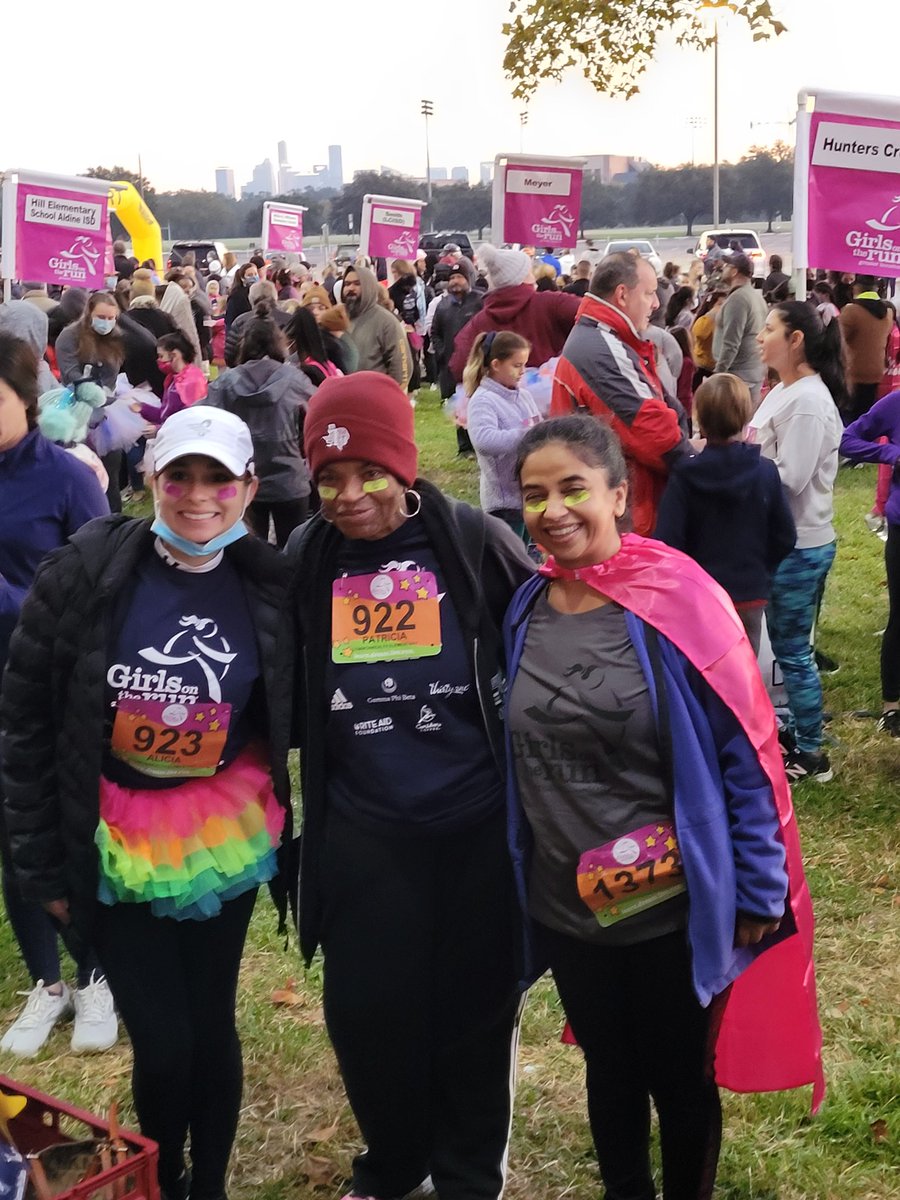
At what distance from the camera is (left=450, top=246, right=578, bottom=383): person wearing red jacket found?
802 centimetres

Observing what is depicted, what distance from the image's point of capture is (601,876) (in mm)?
2543

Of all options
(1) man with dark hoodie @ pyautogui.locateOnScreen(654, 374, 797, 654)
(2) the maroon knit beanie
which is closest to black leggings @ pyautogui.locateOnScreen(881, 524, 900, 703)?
(1) man with dark hoodie @ pyautogui.locateOnScreen(654, 374, 797, 654)

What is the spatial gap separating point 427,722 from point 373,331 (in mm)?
8141

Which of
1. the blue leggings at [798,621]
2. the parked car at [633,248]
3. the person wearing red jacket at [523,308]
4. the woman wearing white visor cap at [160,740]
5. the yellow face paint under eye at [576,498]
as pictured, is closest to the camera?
the yellow face paint under eye at [576,498]

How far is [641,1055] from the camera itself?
2.72m

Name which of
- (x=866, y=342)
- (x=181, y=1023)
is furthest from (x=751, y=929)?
(x=866, y=342)

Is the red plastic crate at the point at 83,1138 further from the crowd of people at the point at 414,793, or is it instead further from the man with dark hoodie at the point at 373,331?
the man with dark hoodie at the point at 373,331

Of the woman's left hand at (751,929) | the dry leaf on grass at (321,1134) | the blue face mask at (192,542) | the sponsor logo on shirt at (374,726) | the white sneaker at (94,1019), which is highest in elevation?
the blue face mask at (192,542)

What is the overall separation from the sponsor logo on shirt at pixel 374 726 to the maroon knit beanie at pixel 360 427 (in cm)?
50

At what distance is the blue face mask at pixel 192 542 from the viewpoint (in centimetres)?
274

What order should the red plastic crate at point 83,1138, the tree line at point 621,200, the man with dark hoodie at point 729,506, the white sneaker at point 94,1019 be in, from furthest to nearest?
the tree line at point 621,200 < the man with dark hoodie at point 729,506 < the white sneaker at point 94,1019 < the red plastic crate at point 83,1138

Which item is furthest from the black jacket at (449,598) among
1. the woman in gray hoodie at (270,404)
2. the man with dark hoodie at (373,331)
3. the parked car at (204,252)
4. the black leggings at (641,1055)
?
the parked car at (204,252)

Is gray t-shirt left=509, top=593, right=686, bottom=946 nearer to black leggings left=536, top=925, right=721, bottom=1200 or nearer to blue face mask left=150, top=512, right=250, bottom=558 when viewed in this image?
black leggings left=536, top=925, right=721, bottom=1200

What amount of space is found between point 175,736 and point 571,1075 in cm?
180
